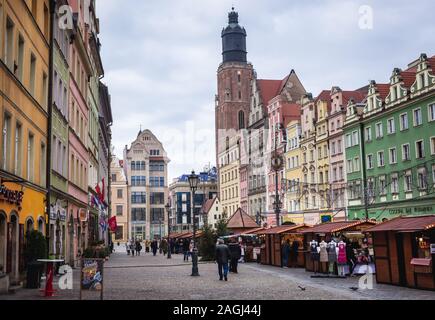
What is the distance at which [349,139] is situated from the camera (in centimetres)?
5881

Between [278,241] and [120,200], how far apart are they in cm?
8091

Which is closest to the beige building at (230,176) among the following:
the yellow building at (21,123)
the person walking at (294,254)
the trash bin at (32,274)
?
the person walking at (294,254)

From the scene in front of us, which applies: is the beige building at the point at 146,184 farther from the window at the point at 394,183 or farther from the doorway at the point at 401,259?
the doorway at the point at 401,259

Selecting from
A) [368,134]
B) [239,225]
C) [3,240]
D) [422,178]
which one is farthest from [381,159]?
[3,240]

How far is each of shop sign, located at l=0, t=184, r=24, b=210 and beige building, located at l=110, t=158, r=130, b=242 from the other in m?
93.5

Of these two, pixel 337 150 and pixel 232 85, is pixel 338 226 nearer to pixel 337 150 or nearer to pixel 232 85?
pixel 337 150

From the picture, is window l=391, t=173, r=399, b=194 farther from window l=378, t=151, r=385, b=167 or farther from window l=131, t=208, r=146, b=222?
window l=131, t=208, r=146, b=222

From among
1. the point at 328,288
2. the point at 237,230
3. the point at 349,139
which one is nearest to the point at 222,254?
the point at 328,288

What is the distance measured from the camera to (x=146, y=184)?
120 meters

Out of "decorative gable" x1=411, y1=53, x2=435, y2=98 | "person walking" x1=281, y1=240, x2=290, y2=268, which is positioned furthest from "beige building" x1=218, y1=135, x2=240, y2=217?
"person walking" x1=281, y1=240, x2=290, y2=268

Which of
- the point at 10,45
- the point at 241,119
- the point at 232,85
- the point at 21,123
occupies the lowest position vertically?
the point at 21,123

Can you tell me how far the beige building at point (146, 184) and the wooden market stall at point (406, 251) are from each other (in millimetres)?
96606

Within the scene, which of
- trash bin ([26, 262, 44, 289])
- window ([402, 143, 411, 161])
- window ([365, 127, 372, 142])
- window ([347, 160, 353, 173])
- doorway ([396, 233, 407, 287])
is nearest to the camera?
trash bin ([26, 262, 44, 289])

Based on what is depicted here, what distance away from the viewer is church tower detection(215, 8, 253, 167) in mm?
118062
